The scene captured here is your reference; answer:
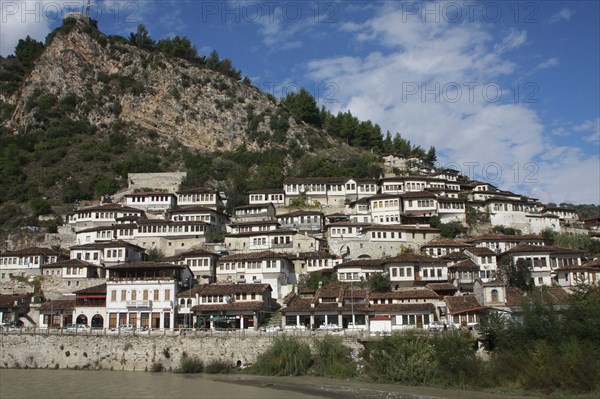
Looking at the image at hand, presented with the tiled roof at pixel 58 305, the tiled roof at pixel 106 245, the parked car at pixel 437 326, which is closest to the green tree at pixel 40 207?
the tiled roof at pixel 106 245

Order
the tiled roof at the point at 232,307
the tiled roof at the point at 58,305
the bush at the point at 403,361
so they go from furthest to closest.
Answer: the tiled roof at the point at 58,305
the tiled roof at the point at 232,307
the bush at the point at 403,361

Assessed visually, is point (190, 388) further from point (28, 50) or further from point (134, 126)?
point (28, 50)

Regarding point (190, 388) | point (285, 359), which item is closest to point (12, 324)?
point (190, 388)

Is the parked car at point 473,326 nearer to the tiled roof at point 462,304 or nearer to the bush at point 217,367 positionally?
the tiled roof at point 462,304

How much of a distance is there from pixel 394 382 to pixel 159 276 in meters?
25.7

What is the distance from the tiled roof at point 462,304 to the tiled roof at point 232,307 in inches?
647

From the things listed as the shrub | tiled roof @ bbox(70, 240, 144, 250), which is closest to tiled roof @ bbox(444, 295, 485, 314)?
the shrub

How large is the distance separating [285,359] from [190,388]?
7.47m

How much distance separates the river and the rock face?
80.6 m

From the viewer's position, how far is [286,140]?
117688 millimetres

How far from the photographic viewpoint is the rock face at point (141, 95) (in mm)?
119812

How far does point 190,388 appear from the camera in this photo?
36.4 m

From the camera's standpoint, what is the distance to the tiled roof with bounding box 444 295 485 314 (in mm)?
44969

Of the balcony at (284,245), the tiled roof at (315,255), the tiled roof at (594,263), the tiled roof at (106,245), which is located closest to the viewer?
the tiled roof at (594,263)
